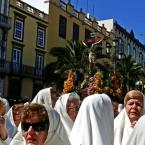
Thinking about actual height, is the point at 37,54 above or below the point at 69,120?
above

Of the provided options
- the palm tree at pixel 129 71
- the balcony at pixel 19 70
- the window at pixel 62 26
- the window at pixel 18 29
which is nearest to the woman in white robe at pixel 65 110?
the balcony at pixel 19 70

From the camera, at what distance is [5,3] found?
128 ft

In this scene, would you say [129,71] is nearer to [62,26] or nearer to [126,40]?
[62,26]

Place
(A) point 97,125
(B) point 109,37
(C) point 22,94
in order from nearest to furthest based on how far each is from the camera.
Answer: (A) point 97,125 < (C) point 22,94 < (B) point 109,37

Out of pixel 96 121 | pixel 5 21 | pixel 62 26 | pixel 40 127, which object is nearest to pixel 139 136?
pixel 40 127

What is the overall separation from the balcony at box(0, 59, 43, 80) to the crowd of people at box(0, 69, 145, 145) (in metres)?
32.5

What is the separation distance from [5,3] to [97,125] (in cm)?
3585

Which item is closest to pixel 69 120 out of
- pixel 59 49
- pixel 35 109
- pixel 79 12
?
pixel 35 109

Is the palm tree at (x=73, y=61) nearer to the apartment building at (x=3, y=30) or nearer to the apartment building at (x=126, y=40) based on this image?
the apartment building at (x=3, y=30)

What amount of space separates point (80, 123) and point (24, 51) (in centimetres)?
3736

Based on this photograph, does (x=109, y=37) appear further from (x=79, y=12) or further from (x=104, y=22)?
(x=79, y=12)

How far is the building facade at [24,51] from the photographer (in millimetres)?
39625

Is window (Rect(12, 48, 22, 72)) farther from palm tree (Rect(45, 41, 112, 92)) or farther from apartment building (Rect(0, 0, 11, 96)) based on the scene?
palm tree (Rect(45, 41, 112, 92))

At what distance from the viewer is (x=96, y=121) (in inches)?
165
